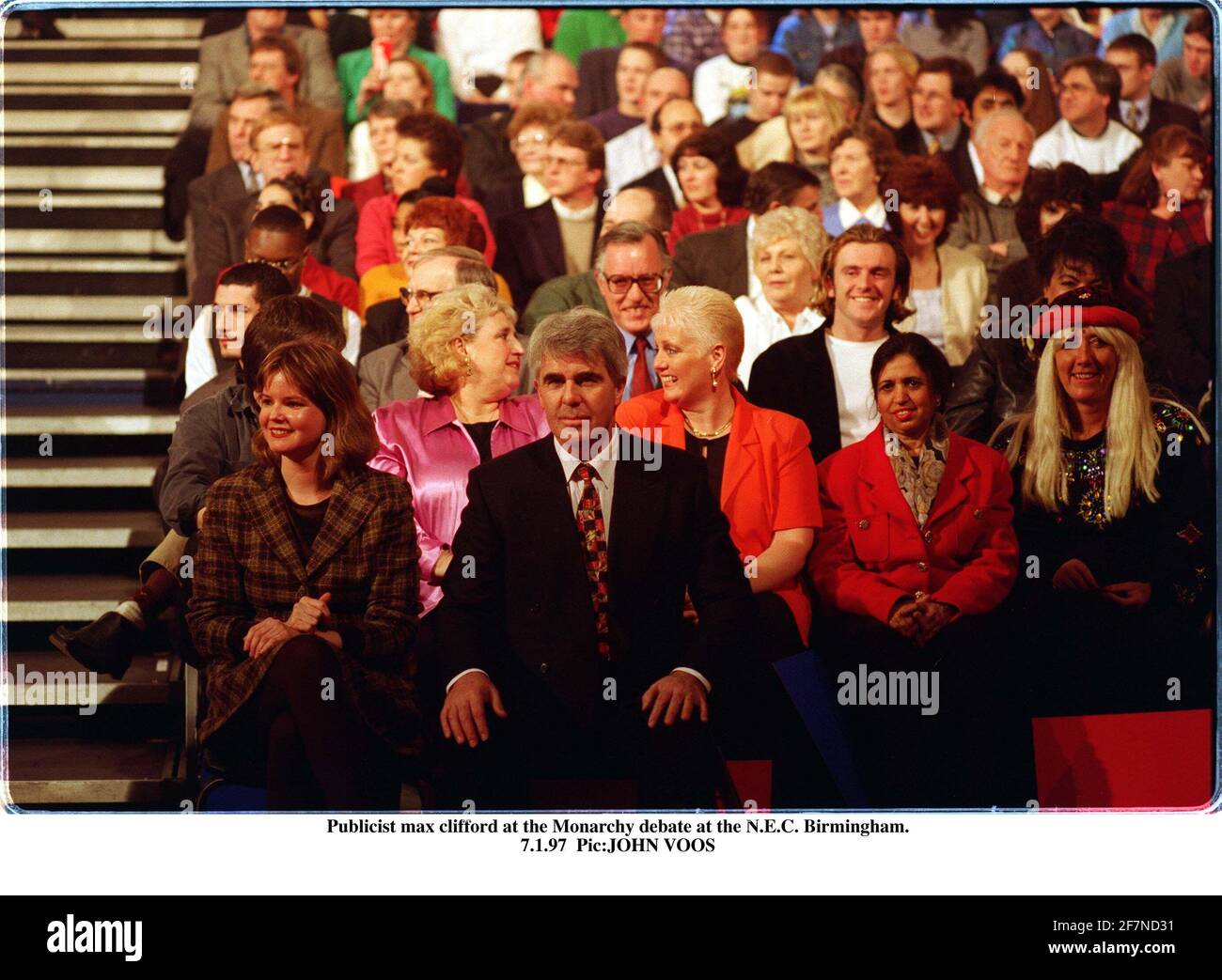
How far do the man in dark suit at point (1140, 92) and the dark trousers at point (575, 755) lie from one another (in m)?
2.66

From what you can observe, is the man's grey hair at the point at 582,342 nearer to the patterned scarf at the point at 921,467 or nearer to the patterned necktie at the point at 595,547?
the patterned necktie at the point at 595,547

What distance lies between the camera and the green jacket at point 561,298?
5352 millimetres

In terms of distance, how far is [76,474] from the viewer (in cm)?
574

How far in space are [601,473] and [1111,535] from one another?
148 centimetres

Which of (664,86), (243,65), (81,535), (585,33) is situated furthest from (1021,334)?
(81,535)

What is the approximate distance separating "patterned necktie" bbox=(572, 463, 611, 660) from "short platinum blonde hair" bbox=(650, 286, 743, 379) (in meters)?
0.51

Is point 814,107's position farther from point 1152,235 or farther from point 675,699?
point 675,699

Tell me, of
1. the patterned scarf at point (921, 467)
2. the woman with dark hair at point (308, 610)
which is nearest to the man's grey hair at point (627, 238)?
the patterned scarf at point (921, 467)

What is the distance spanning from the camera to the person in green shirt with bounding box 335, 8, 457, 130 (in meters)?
6.29

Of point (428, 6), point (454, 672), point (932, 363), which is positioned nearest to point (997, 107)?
point (932, 363)

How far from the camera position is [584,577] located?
4754mm

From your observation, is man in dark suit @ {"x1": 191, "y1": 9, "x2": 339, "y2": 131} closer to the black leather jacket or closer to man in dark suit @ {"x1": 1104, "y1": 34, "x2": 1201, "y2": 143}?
the black leather jacket

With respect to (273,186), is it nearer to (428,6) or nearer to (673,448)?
(428,6)

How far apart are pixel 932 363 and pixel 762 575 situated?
2.55 feet
